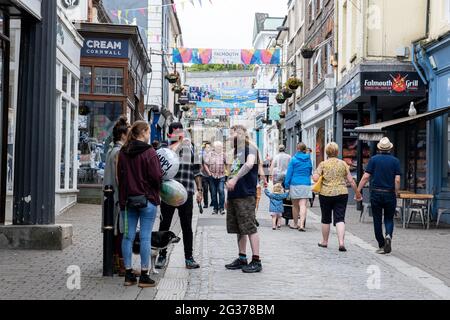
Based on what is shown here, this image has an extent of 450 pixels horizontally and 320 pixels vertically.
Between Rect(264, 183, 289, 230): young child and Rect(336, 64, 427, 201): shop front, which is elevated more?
Rect(336, 64, 427, 201): shop front

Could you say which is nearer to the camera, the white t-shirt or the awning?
the awning

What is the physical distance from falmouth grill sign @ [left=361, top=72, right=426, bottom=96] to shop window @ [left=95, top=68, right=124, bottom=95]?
682 cm

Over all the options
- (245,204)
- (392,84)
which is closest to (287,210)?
(392,84)

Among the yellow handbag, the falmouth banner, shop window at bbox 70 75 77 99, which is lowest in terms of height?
the yellow handbag

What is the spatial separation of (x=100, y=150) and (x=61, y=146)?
3863mm

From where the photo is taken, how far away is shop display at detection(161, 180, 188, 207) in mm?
7691

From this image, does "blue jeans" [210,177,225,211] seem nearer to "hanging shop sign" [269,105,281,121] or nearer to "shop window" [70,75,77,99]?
"shop window" [70,75,77,99]

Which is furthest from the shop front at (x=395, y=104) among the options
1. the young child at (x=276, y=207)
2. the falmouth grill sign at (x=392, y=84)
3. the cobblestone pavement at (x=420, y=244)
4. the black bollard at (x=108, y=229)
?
the black bollard at (x=108, y=229)

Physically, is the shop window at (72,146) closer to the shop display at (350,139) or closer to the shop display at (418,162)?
the shop display at (418,162)

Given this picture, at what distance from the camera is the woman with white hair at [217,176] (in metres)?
16.3

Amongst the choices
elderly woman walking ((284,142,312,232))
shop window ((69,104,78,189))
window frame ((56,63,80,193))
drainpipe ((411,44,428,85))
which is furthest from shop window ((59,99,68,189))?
drainpipe ((411,44,428,85))

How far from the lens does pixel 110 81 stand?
19.2 metres

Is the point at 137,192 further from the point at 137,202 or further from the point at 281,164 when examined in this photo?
the point at 281,164

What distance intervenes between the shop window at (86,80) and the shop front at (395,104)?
7.22m
